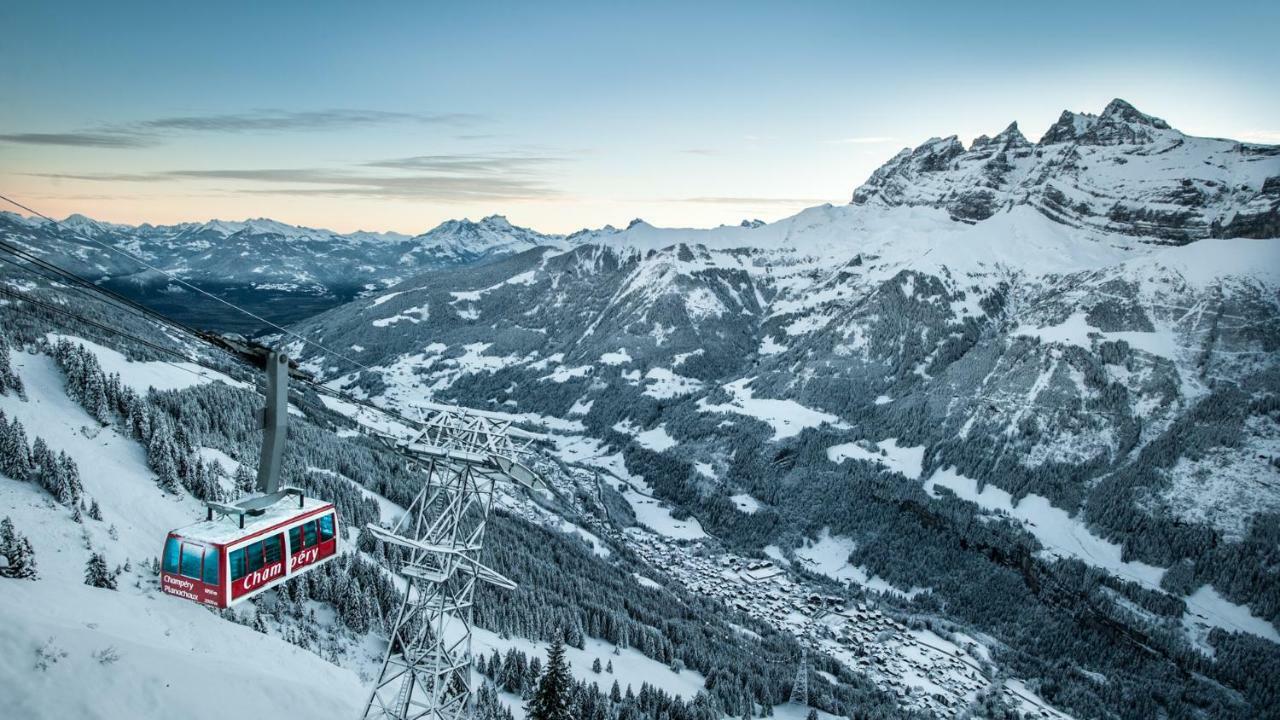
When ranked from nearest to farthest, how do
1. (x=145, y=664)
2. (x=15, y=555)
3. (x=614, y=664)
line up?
(x=145, y=664) < (x=15, y=555) < (x=614, y=664)

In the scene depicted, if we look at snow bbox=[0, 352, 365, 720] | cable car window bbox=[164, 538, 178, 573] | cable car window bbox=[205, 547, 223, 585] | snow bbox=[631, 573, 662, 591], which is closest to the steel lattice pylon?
cable car window bbox=[205, 547, 223, 585]

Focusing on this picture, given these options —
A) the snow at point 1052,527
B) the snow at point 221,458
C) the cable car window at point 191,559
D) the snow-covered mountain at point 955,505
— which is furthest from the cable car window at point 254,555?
the snow at point 1052,527

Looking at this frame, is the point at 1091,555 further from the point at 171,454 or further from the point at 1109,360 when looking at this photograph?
the point at 171,454

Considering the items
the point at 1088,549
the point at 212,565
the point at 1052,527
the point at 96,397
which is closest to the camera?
the point at 212,565

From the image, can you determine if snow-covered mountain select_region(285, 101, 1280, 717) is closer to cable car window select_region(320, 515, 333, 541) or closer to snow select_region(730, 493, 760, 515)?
snow select_region(730, 493, 760, 515)

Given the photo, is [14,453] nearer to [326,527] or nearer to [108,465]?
[108,465]

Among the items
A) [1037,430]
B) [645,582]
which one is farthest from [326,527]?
[1037,430]
